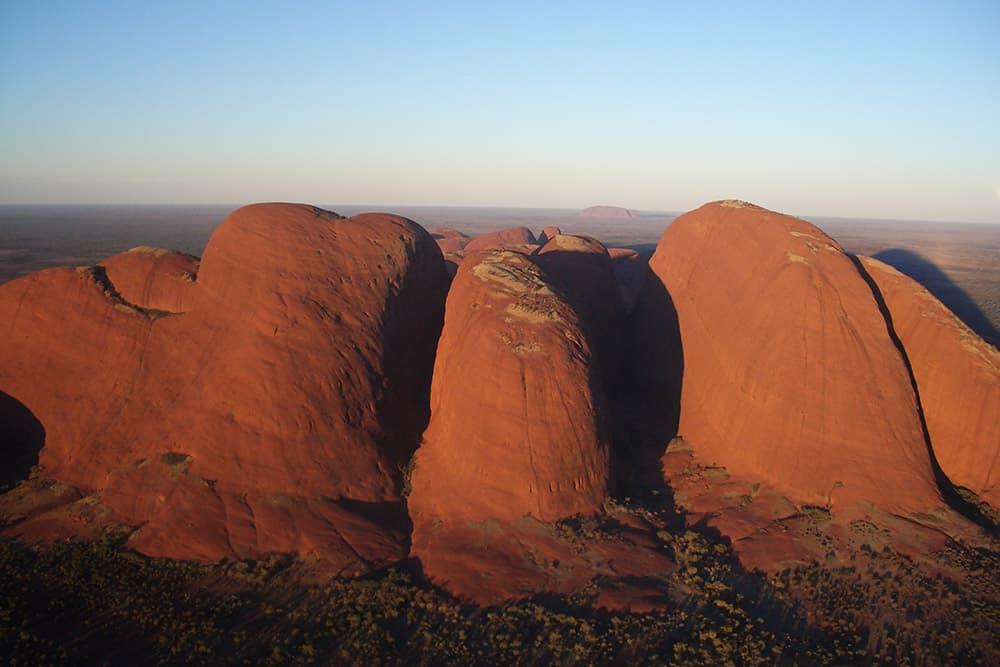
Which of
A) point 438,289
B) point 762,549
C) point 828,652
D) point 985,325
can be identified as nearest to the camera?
point 828,652

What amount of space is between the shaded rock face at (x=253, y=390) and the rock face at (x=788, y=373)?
6678mm

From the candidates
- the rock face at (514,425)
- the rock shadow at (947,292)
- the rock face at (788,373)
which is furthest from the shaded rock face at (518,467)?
the rock shadow at (947,292)

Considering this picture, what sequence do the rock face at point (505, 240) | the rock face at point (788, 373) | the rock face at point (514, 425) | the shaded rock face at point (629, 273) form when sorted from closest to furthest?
the rock face at point (514, 425) → the rock face at point (788, 373) → the shaded rock face at point (629, 273) → the rock face at point (505, 240)

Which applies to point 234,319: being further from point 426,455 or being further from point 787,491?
point 787,491

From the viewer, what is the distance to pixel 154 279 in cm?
1297

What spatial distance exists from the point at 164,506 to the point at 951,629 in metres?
13.0

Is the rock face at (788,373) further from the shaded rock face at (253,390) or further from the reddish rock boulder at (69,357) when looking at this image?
the reddish rock boulder at (69,357)

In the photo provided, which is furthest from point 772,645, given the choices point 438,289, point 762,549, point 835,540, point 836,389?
point 438,289

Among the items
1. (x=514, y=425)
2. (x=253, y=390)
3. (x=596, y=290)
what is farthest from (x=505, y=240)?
(x=514, y=425)

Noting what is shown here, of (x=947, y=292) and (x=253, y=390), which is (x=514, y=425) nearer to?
(x=253, y=390)

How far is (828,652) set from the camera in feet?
25.6

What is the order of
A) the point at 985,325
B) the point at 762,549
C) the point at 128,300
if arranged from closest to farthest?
the point at 762,549, the point at 128,300, the point at 985,325

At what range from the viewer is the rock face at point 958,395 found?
11367 millimetres

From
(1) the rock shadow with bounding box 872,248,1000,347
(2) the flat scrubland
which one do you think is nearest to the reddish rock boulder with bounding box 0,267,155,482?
(2) the flat scrubland
